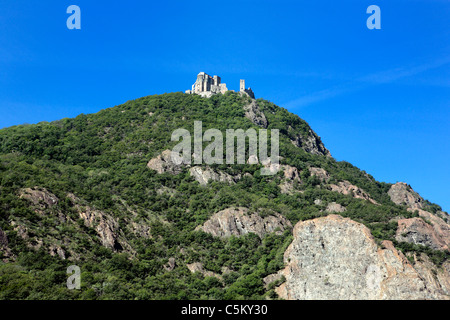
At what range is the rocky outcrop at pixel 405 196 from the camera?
109 m

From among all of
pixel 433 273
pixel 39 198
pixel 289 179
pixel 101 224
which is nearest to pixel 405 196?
pixel 289 179

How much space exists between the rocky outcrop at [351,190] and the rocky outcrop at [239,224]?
22.7 meters

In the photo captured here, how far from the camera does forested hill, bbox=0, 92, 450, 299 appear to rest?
60812 mm

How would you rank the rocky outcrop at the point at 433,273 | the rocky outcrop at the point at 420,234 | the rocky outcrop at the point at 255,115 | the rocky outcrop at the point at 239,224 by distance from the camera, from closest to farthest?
the rocky outcrop at the point at 433,273 → the rocky outcrop at the point at 420,234 → the rocky outcrop at the point at 239,224 → the rocky outcrop at the point at 255,115

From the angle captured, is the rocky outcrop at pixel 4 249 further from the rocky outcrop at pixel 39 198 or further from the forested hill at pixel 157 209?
the rocky outcrop at pixel 39 198

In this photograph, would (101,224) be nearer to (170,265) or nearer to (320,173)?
(170,265)

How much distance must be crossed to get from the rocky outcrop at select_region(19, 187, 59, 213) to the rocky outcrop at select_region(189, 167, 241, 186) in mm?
33138

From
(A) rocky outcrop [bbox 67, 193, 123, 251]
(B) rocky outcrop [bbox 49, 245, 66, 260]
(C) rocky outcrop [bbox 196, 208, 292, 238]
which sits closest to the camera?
(B) rocky outcrop [bbox 49, 245, 66, 260]

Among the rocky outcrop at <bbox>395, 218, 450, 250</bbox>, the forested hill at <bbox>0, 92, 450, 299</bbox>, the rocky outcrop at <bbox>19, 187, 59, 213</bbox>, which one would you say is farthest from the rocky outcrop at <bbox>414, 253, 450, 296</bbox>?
the rocky outcrop at <bbox>19, 187, 59, 213</bbox>

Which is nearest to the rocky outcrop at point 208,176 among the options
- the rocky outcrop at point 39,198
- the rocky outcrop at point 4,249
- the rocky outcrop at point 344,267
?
the rocky outcrop at point 344,267

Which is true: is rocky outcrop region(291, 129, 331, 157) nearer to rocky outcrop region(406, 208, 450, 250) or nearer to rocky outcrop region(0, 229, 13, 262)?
rocky outcrop region(406, 208, 450, 250)
